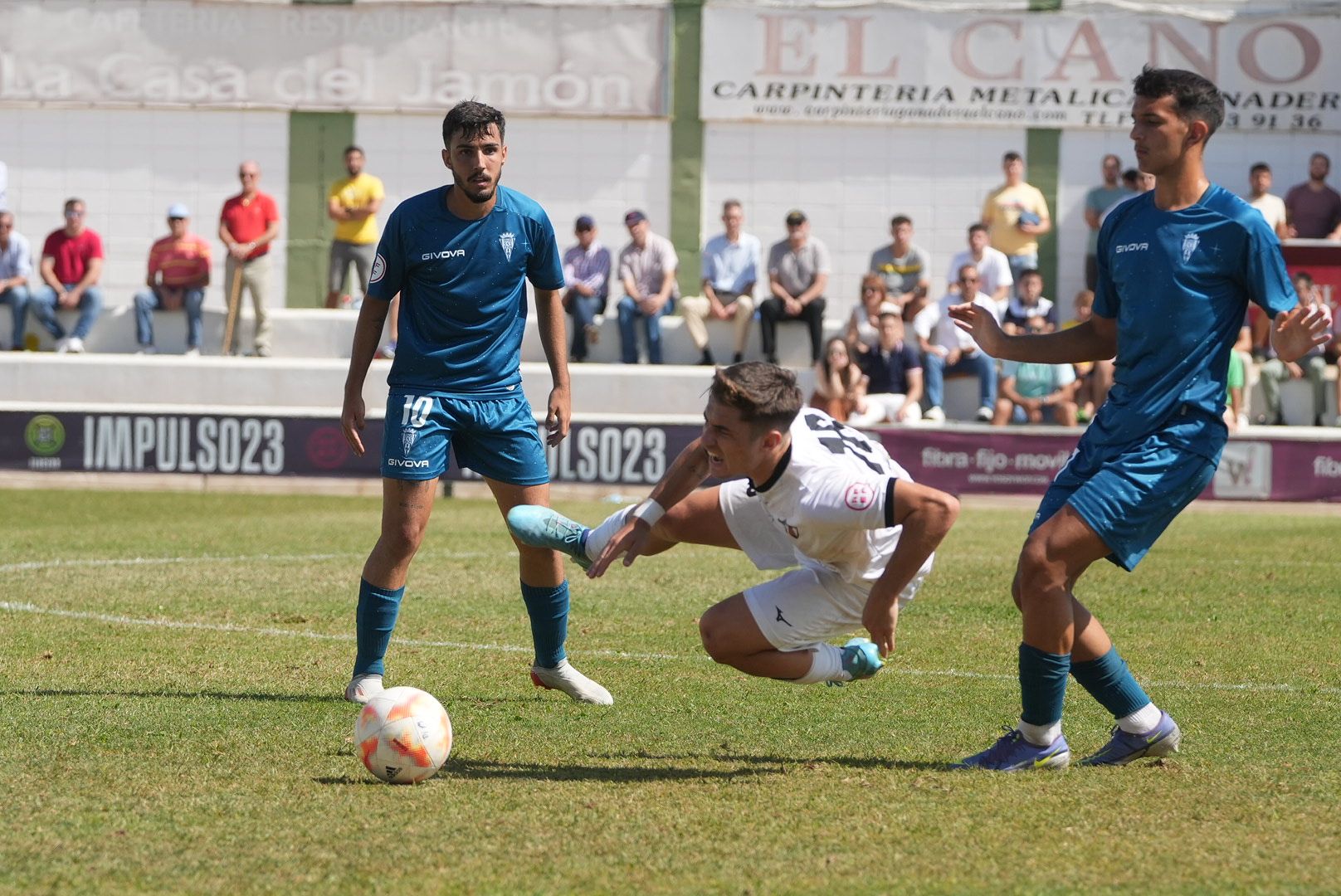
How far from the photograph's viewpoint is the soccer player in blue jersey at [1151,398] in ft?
18.4

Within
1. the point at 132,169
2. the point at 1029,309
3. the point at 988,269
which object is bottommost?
the point at 1029,309

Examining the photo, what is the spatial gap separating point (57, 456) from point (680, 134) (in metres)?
9.85

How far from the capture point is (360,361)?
6930 mm

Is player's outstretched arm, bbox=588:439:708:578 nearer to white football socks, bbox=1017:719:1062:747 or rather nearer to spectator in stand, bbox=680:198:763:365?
white football socks, bbox=1017:719:1062:747

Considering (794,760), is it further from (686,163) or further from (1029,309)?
(686,163)

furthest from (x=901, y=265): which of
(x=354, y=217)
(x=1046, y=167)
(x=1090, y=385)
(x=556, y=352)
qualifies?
(x=556, y=352)

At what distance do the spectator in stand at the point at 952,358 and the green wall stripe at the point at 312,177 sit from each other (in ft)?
29.1

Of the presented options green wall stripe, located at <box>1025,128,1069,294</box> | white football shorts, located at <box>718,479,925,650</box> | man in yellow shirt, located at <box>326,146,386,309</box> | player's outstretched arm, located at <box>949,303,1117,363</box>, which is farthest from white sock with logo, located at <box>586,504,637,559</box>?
green wall stripe, located at <box>1025,128,1069,294</box>

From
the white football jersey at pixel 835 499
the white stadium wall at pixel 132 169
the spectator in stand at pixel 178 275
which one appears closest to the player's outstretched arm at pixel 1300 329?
the white football jersey at pixel 835 499

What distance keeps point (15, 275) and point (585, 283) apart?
7056 millimetres

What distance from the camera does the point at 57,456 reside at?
61.7ft

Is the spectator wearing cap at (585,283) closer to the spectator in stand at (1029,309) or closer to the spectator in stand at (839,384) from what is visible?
the spectator in stand at (839,384)

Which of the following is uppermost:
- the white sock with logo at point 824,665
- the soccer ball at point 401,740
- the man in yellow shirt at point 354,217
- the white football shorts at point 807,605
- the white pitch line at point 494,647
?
the man in yellow shirt at point 354,217

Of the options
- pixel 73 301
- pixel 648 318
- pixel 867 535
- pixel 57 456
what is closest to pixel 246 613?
pixel 867 535
